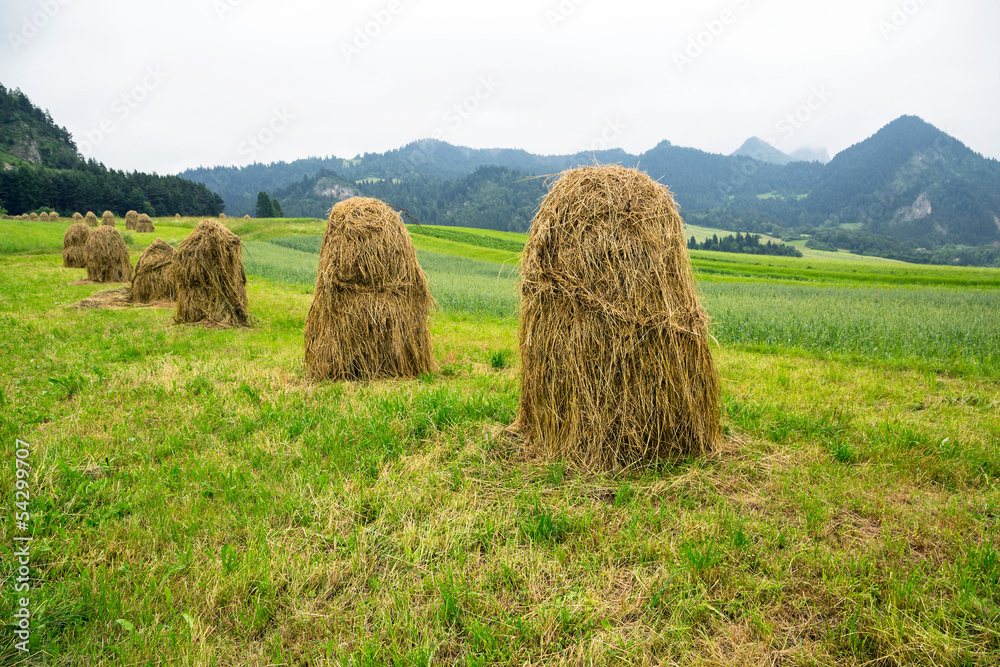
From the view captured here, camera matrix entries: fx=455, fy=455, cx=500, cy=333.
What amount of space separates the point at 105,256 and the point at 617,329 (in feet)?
72.3

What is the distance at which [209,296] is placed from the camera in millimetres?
11102

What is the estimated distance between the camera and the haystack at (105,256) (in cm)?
1806

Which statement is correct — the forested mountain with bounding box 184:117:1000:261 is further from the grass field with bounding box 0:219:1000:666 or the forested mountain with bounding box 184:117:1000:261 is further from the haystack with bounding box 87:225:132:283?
the grass field with bounding box 0:219:1000:666

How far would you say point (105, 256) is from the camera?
1816cm

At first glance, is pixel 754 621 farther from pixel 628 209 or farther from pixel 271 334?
pixel 271 334

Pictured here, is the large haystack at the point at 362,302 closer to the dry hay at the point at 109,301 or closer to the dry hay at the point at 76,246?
the dry hay at the point at 109,301

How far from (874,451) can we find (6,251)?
37903 mm

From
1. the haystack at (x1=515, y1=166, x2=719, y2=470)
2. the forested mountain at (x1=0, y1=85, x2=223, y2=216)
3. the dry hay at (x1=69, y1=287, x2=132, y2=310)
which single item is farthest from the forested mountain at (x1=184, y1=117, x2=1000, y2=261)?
the haystack at (x1=515, y1=166, x2=719, y2=470)

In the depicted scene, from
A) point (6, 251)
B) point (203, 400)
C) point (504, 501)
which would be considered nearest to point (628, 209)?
point (504, 501)

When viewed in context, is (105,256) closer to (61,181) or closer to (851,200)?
(61,181)

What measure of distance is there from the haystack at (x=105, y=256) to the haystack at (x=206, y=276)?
34.3 feet

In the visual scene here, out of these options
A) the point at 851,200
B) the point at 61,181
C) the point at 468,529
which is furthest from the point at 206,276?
the point at 851,200

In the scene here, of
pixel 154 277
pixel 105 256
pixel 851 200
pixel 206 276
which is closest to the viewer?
pixel 206 276

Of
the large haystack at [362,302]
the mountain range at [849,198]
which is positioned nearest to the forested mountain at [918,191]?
the mountain range at [849,198]
